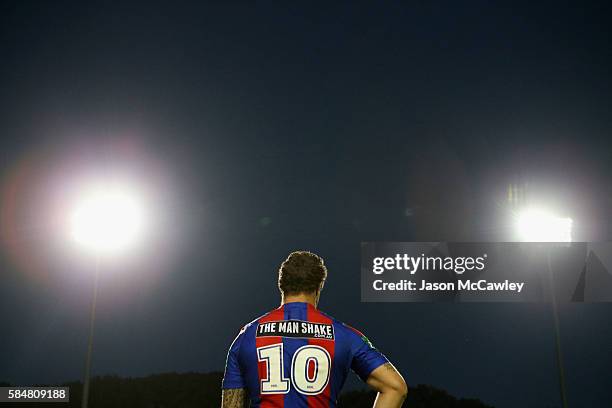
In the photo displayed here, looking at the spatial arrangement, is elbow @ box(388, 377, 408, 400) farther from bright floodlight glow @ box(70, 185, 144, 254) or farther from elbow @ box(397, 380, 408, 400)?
bright floodlight glow @ box(70, 185, 144, 254)

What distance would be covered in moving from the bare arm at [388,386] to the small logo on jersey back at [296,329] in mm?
406

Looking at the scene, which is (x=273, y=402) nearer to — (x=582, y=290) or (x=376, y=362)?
(x=376, y=362)

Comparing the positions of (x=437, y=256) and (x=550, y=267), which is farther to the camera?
(x=437, y=256)

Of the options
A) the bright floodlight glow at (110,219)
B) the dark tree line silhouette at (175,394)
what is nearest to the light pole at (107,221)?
the bright floodlight glow at (110,219)

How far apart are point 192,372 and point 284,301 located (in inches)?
2819

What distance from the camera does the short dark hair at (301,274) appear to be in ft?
15.1

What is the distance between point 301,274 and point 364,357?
2.40 ft

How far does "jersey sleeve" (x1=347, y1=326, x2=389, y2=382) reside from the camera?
4.41m

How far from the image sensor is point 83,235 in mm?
23500

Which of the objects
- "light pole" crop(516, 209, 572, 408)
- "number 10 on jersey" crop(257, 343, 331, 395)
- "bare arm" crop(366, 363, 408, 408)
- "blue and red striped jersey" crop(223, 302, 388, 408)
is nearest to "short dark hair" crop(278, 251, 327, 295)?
Answer: "blue and red striped jersey" crop(223, 302, 388, 408)

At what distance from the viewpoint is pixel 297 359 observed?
176 inches

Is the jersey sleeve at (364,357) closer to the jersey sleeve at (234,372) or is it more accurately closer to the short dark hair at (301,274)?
the short dark hair at (301,274)

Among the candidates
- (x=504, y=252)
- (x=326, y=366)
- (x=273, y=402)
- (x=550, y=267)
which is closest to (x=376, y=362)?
(x=326, y=366)

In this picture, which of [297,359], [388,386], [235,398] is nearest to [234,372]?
[235,398]
